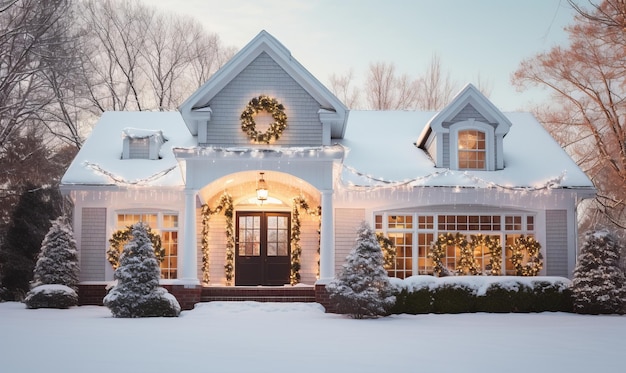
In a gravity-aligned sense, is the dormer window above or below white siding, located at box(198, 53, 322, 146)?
below

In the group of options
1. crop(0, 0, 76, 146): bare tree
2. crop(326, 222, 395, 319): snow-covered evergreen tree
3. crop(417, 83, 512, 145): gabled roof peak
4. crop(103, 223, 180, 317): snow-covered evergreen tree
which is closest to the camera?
crop(103, 223, 180, 317): snow-covered evergreen tree

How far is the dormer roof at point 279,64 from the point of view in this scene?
1950 centimetres

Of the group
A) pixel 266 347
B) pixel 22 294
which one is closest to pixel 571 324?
pixel 266 347

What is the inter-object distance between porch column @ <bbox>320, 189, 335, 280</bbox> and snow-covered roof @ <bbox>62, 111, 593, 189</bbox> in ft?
6.34

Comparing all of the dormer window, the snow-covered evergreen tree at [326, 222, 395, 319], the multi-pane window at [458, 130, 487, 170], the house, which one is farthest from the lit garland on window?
the dormer window

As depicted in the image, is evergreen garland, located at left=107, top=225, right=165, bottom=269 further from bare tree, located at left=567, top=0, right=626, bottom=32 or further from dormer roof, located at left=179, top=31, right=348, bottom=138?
bare tree, located at left=567, top=0, right=626, bottom=32

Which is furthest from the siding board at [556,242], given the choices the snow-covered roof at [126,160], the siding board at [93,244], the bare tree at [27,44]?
the bare tree at [27,44]

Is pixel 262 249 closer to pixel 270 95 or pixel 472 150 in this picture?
pixel 270 95

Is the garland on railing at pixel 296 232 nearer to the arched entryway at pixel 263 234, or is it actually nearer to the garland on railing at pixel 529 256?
the arched entryway at pixel 263 234

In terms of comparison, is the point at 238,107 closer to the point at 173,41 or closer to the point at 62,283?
the point at 62,283

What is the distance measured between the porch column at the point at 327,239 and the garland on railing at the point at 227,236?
3407 millimetres

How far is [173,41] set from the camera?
33688 mm

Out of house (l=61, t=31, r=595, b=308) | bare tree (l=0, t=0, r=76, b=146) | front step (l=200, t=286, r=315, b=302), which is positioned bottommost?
front step (l=200, t=286, r=315, b=302)

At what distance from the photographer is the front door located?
2061 centimetres
